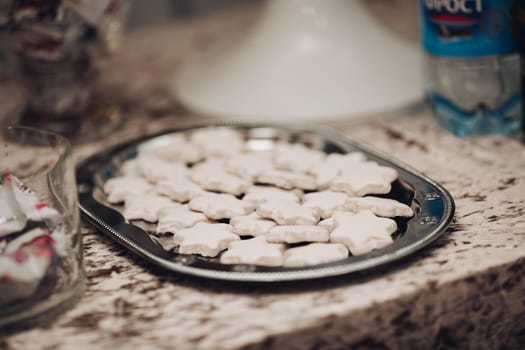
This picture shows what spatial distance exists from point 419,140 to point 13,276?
434 millimetres

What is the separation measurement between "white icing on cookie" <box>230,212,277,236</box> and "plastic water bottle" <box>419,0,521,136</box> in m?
0.27

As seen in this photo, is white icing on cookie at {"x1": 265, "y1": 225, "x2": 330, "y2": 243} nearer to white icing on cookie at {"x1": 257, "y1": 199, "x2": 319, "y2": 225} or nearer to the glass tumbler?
white icing on cookie at {"x1": 257, "y1": 199, "x2": 319, "y2": 225}

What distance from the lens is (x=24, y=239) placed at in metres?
0.46

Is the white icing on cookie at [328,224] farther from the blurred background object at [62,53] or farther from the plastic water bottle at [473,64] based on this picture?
the blurred background object at [62,53]

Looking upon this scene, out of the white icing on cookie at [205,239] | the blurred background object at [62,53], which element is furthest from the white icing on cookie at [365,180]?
the blurred background object at [62,53]

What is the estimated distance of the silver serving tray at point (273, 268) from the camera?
451 millimetres

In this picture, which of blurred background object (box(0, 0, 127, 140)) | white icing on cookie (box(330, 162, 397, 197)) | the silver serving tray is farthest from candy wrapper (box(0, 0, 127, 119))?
white icing on cookie (box(330, 162, 397, 197))

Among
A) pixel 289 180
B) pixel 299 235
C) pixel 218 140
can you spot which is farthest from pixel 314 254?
pixel 218 140

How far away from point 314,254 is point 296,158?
0.65ft

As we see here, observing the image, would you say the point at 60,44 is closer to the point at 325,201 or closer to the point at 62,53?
the point at 62,53

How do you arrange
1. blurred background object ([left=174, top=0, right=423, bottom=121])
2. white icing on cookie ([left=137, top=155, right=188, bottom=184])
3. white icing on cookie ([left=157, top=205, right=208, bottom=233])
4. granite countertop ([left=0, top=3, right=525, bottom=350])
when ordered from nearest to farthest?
granite countertop ([left=0, top=3, right=525, bottom=350]) → white icing on cookie ([left=157, top=205, right=208, bottom=233]) → white icing on cookie ([left=137, top=155, right=188, bottom=184]) → blurred background object ([left=174, top=0, right=423, bottom=121])

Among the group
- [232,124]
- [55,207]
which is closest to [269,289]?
[55,207]

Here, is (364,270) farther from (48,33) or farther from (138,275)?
(48,33)

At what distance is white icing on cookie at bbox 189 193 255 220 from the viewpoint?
54 cm
